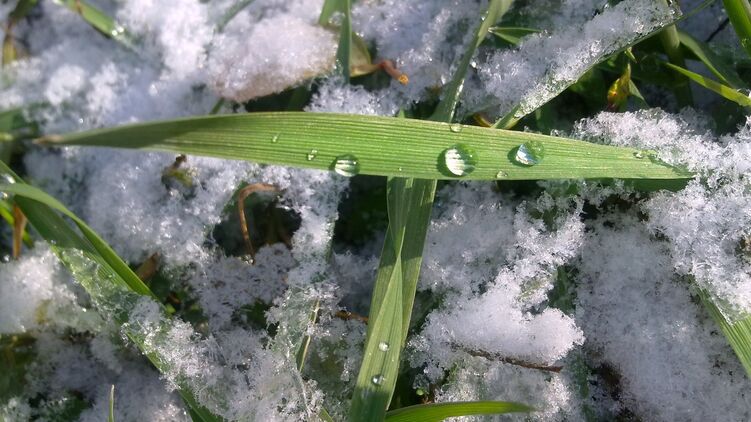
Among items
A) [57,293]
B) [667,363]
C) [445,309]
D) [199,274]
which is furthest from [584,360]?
[57,293]

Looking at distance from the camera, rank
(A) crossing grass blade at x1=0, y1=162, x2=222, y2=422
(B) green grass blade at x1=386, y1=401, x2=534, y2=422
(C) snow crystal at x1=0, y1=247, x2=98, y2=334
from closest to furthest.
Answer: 1. (B) green grass blade at x1=386, y1=401, x2=534, y2=422
2. (A) crossing grass blade at x1=0, y1=162, x2=222, y2=422
3. (C) snow crystal at x1=0, y1=247, x2=98, y2=334

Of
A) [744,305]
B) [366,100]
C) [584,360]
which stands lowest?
[584,360]

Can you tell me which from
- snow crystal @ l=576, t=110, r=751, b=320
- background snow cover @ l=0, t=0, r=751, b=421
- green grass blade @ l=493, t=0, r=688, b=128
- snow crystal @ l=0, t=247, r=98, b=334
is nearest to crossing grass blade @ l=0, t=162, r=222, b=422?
background snow cover @ l=0, t=0, r=751, b=421

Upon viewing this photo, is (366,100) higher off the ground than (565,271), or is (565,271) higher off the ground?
(366,100)

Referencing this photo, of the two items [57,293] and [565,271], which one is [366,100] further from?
[57,293]

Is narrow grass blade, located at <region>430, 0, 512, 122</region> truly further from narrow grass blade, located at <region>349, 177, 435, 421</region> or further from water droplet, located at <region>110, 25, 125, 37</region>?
water droplet, located at <region>110, 25, 125, 37</region>

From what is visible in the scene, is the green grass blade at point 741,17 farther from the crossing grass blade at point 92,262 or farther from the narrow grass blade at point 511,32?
the crossing grass blade at point 92,262
